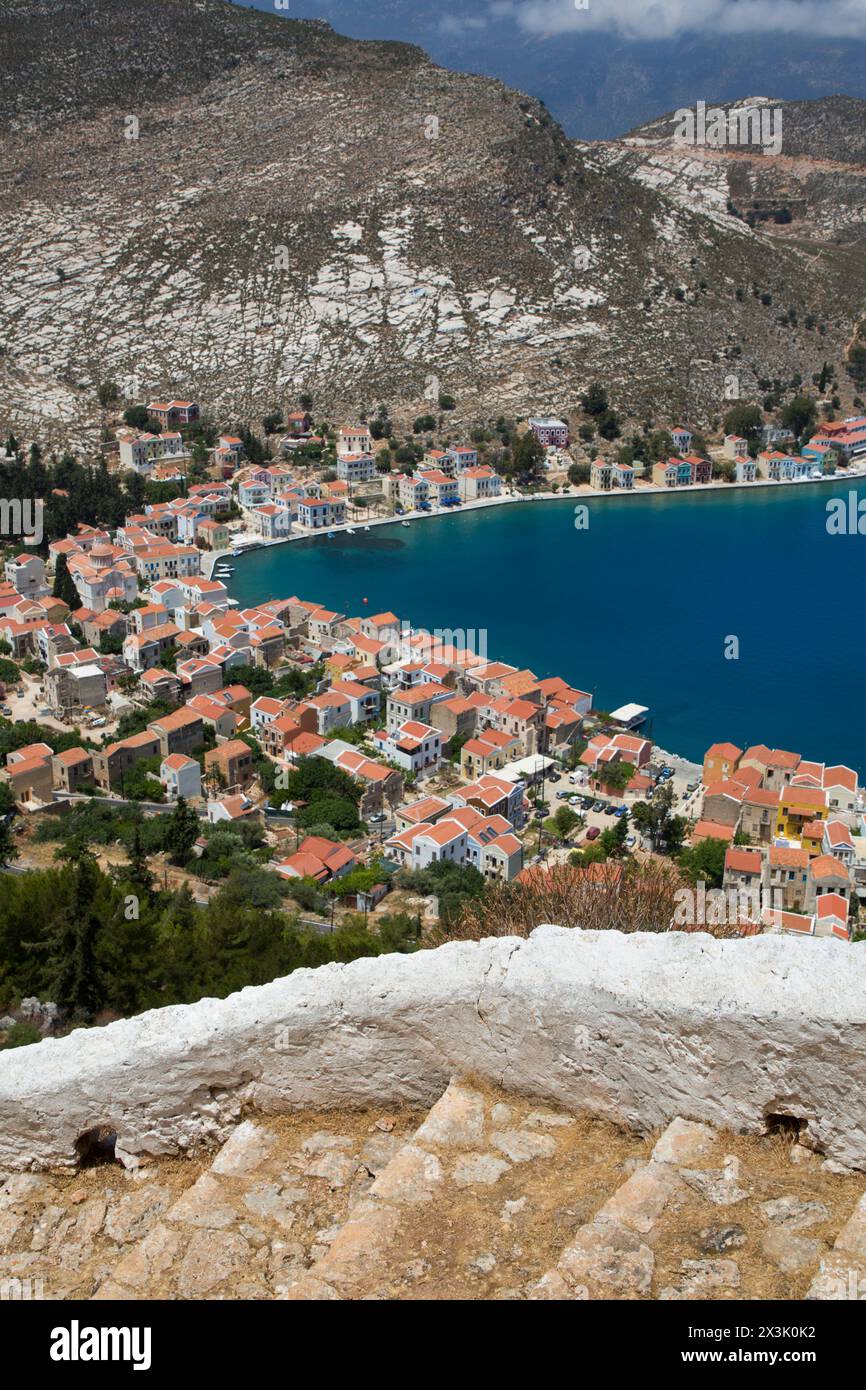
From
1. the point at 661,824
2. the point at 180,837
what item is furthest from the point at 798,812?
the point at 180,837

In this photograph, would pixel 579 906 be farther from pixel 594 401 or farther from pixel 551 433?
pixel 594 401

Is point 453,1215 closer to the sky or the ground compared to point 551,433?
closer to the ground

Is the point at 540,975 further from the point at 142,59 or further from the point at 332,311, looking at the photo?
the point at 142,59

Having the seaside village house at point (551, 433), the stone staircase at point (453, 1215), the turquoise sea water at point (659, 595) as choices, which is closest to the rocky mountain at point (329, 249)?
the seaside village house at point (551, 433)

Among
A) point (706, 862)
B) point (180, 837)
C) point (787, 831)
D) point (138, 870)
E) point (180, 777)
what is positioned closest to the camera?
point (138, 870)

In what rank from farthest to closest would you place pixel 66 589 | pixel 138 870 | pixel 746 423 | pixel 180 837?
pixel 746 423 → pixel 66 589 → pixel 180 837 → pixel 138 870

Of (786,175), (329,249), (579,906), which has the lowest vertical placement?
(579,906)

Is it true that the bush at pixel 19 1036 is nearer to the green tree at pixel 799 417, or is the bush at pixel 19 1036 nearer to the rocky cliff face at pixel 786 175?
the green tree at pixel 799 417
